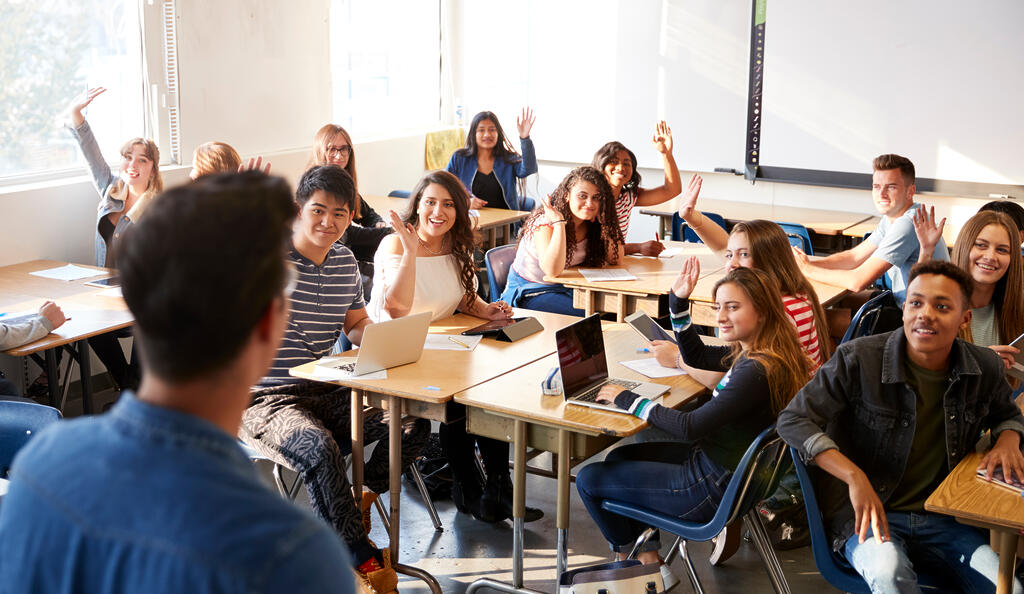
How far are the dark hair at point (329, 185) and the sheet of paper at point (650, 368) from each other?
3.75 ft

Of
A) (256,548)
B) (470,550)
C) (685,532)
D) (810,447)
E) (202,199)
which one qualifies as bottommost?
(470,550)

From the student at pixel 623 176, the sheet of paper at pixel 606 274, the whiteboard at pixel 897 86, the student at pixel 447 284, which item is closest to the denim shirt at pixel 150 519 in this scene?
the student at pixel 447 284

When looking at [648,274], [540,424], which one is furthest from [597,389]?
[648,274]

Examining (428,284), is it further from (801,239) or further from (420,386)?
(801,239)

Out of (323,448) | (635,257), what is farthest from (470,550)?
(635,257)

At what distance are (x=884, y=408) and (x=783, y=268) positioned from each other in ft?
3.30

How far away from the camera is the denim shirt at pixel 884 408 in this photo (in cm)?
256

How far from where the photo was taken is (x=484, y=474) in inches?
156

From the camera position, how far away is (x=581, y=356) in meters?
3.08

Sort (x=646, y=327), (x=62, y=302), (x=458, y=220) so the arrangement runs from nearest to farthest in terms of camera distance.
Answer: (x=646, y=327) → (x=458, y=220) → (x=62, y=302)

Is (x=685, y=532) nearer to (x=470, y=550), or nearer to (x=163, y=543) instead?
(x=470, y=550)

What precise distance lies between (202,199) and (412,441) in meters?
2.58

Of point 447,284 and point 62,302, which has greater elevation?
point 447,284

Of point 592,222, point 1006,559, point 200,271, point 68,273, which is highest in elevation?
point 200,271
